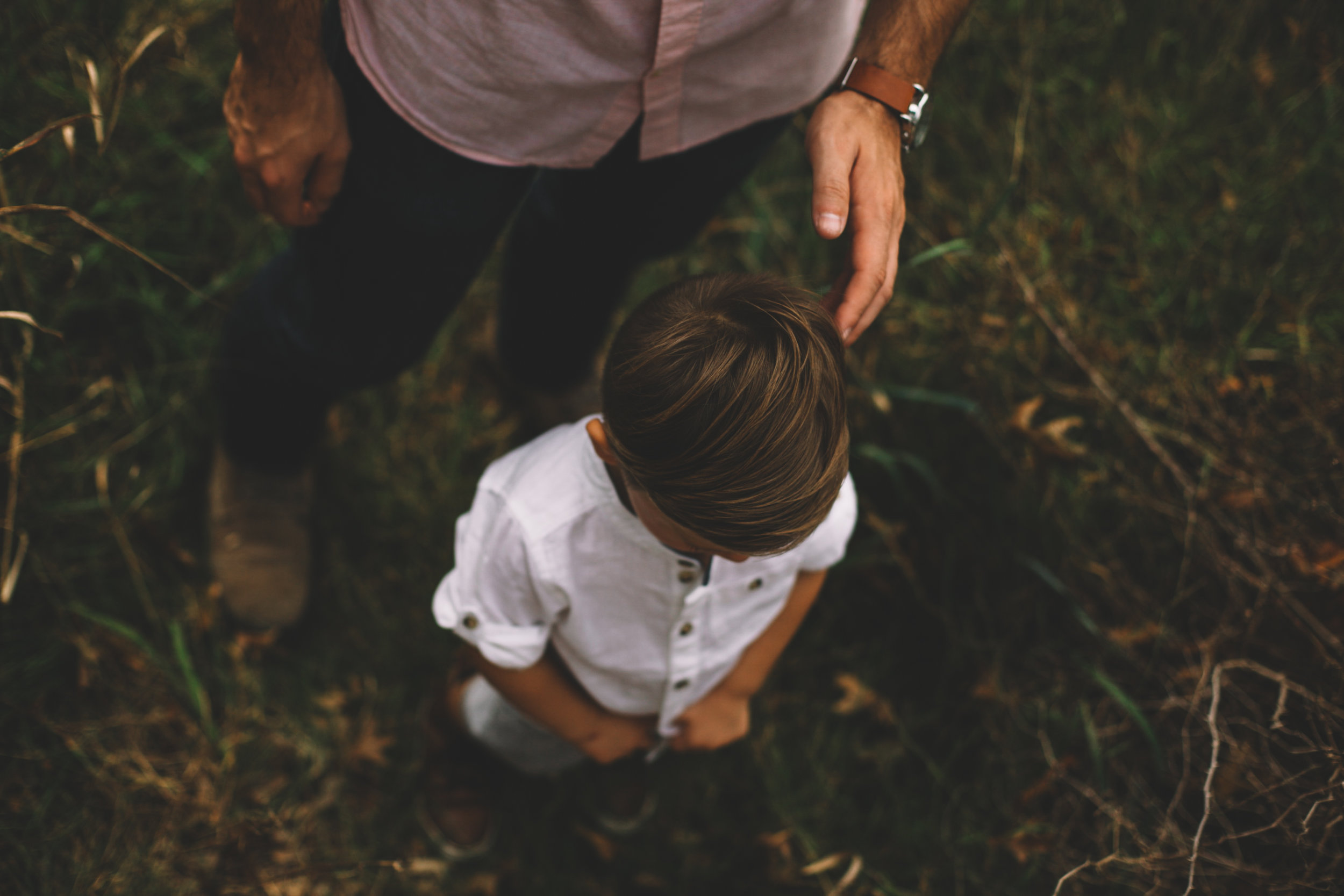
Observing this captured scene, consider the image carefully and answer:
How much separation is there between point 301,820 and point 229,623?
55 centimetres

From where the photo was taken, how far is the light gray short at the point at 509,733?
6.21ft

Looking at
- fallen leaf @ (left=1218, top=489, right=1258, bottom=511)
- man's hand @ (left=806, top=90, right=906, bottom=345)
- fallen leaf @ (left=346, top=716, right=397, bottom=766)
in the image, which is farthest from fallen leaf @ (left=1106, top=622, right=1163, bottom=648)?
fallen leaf @ (left=346, top=716, right=397, bottom=766)

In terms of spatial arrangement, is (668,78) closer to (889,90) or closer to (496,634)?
(889,90)

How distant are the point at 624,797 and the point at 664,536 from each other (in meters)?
1.17

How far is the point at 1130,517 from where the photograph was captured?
2240mm

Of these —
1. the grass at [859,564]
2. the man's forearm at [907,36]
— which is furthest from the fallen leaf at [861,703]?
the man's forearm at [907,36]

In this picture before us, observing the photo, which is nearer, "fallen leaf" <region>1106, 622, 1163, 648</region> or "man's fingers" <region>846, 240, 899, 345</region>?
"man's fingers" <region>846, 240, 899, 345</region>

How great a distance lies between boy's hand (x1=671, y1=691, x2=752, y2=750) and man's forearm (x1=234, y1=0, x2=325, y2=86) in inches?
52.0

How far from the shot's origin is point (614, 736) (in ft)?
5.73

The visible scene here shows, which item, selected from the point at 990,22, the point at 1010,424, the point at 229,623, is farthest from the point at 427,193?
the point at 990,22

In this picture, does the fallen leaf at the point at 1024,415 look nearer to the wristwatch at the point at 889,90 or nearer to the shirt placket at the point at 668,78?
the wristwatch at the point at 889,90

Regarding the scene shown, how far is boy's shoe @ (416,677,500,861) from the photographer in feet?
7.09

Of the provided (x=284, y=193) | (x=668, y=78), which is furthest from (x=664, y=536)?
(x=284, y=193)

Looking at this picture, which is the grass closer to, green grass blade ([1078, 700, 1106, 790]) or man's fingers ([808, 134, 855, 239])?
green grass blade ([1078, 700, 1106, 790])
